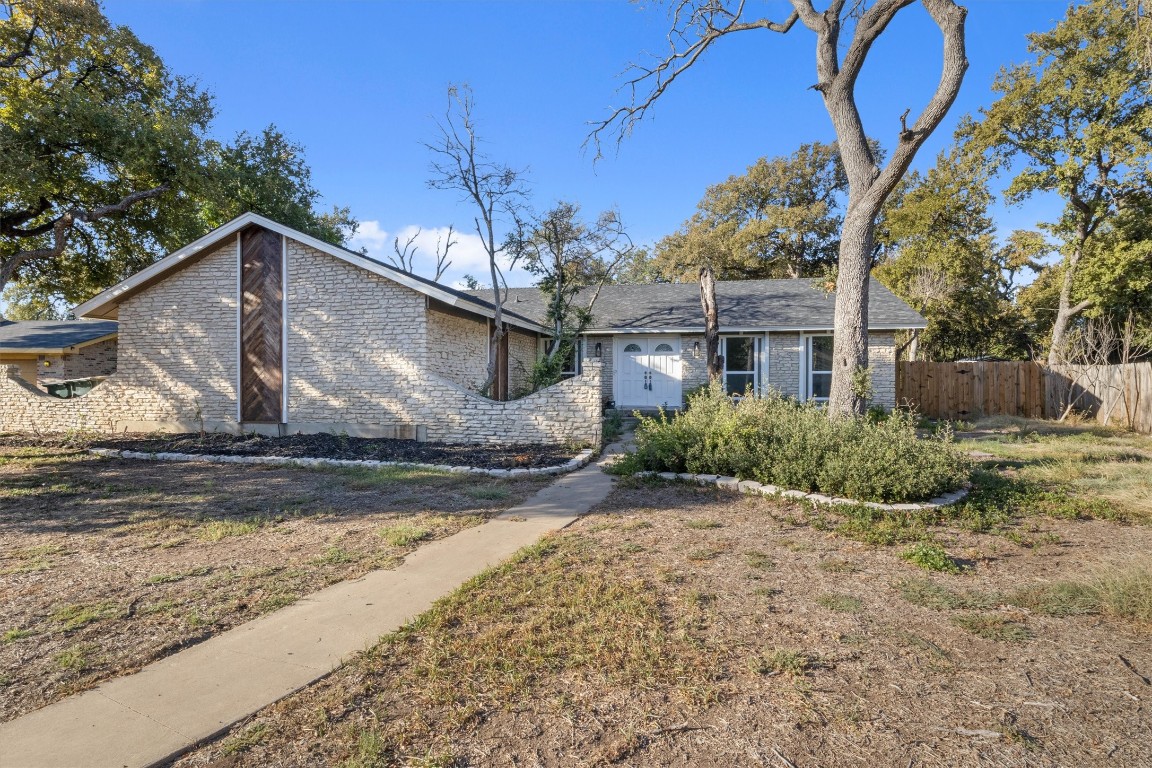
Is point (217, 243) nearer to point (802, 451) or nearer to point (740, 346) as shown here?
point (802, 451)

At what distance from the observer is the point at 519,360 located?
Result: 687 inches

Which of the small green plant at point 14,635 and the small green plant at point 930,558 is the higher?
the small green plant at point 930,558

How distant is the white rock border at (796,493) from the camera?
20.4 ft

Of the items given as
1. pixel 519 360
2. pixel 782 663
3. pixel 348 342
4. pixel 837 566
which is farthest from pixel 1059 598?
pixel 519 360

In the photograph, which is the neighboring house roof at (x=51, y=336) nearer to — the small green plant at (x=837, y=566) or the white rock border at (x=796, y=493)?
the white rock border at (x=796, y=493)

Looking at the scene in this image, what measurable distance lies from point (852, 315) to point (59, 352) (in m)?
22.2

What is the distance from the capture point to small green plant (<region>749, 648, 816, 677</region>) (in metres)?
2.96

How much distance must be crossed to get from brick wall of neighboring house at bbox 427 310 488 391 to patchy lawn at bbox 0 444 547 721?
13.5ft

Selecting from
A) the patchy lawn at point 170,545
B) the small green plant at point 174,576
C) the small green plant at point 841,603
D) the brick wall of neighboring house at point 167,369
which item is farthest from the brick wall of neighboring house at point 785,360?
the small green plant at point 174,576

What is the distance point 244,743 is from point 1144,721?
3837 mm

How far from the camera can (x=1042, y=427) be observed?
13.9 meters

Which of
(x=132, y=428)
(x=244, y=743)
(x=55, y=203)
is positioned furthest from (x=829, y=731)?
(x=55, y=203)

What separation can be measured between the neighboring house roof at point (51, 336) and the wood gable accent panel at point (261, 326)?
323 inches

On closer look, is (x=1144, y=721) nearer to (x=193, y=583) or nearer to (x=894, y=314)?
→ (x=193, y=583)
